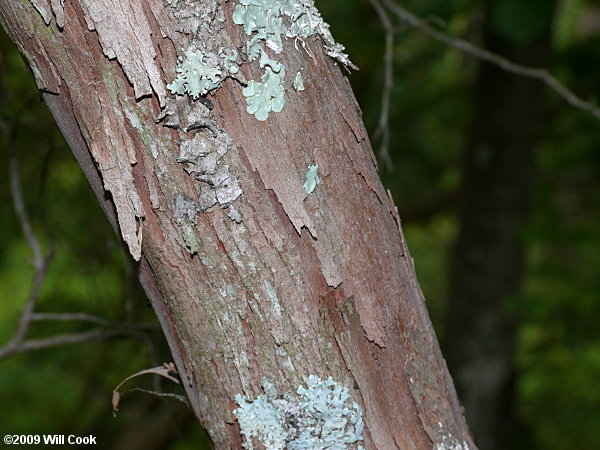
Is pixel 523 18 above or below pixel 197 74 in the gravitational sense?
above

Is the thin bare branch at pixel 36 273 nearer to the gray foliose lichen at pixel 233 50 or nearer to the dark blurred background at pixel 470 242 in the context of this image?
the dark blurred background at pixel 470 242

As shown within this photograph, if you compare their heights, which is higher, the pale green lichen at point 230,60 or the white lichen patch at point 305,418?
the pale green lichen at point 230,60

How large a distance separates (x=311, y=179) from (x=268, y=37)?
0.20 m

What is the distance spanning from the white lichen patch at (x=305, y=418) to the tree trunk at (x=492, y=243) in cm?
256

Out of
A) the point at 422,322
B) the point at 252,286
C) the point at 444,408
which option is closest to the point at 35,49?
the point at 252,286

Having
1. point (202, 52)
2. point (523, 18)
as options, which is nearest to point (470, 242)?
point (523, 18)

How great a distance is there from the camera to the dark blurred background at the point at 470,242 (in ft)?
9.28

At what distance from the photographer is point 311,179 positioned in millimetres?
820

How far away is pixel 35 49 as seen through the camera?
0.80 meters

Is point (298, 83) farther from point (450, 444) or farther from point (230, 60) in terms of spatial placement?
point (450, 444)

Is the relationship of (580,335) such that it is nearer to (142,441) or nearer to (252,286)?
(142,441)

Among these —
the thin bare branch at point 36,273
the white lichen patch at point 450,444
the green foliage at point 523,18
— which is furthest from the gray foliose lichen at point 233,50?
the green foliage at point 523,18

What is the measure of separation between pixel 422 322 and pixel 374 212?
7.7 inches

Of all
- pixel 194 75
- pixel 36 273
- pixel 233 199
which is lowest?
pixel 233 199
